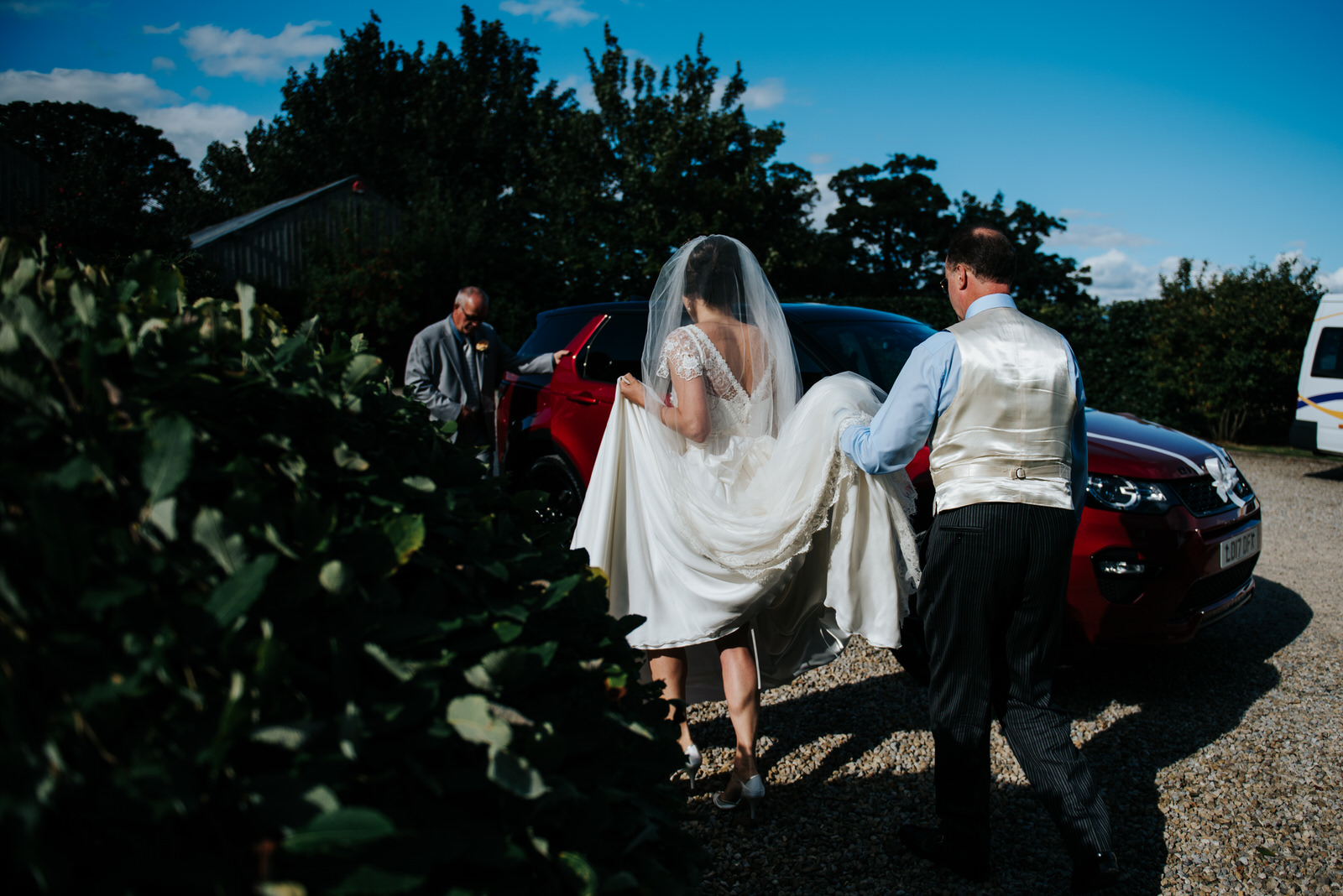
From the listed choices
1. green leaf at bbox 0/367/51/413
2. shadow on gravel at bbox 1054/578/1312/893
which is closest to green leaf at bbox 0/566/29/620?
green leaf at bbox 0/367/51/413

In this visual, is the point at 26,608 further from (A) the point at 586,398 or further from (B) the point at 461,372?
(B) the point at 461,372

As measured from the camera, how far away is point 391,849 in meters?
0.92

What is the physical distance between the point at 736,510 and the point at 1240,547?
2.72m

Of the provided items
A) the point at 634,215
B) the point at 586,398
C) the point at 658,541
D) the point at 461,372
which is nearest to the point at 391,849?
the point at 658,541

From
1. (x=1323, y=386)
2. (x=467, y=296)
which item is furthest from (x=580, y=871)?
(x=1323, y=386)

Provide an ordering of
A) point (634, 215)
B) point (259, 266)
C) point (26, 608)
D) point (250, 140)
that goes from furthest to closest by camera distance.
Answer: point (250, 140) < point (259, 266) < point (634, 215) < point (26, 608)

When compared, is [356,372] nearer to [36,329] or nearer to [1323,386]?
[36,329]

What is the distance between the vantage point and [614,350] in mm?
5375

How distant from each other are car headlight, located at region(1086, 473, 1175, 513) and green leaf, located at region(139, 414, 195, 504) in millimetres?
3646

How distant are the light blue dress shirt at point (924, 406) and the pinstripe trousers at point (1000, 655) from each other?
239 mm

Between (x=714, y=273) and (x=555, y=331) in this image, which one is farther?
(x=555, y=331)

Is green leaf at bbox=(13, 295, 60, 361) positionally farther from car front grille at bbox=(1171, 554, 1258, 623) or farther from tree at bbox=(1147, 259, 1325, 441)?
tree at bbox=(1147, 259, 1325, 441)

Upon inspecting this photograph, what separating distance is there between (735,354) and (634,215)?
17.4 meters

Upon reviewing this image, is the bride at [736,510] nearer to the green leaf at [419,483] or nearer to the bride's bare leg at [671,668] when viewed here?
the bride's bare leg at [671,668]
